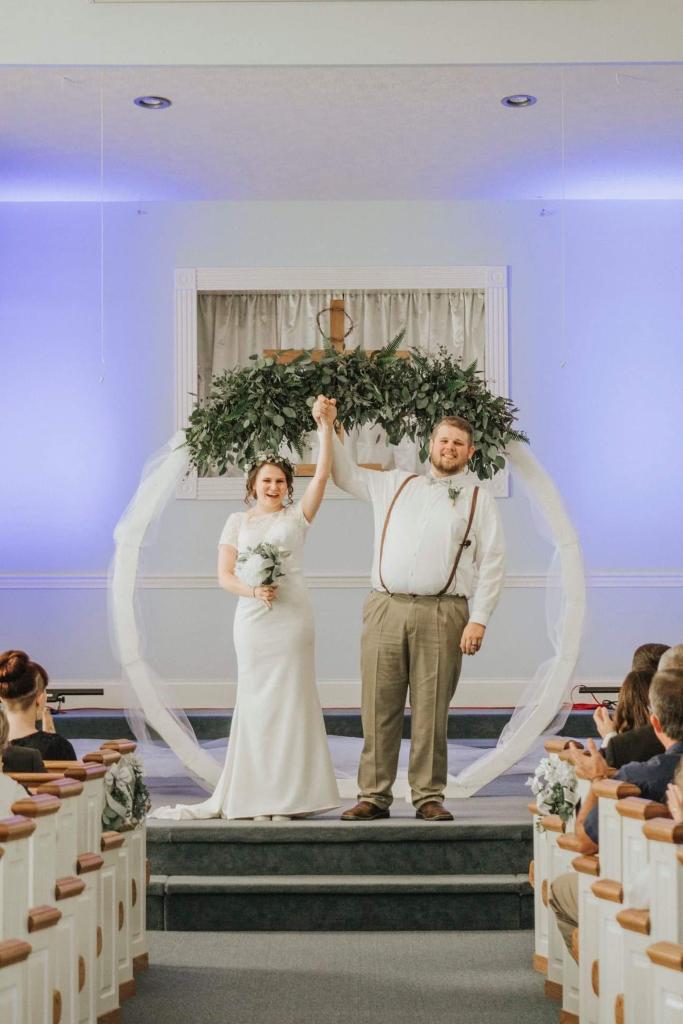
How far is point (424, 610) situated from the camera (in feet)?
18.2

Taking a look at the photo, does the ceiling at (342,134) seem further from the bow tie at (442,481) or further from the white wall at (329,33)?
the bow tie at (442,481)

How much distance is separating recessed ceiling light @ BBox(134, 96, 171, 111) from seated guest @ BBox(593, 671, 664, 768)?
14.3ft

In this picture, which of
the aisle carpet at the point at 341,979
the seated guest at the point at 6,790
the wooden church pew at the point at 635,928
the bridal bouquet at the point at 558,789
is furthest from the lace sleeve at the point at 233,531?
the wooden church pew at the point at 635,928

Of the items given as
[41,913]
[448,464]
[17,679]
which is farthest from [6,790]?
[448,464]

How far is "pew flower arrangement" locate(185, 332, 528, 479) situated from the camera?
232 inches

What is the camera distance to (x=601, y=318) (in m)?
9.12

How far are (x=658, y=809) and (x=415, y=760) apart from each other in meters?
2.53

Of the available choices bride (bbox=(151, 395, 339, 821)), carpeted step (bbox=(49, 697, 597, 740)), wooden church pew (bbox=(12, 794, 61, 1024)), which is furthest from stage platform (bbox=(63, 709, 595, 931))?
carpeted step (bbox=(49, 697, 597, 740))

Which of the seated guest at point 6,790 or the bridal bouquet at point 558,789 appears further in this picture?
the bridal bouquet at point 558,789

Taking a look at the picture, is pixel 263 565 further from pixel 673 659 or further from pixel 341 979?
pixel 673 659

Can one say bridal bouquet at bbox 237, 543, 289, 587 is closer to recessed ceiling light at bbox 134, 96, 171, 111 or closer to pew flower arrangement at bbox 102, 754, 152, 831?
pew flower arrangement at bbox 102, 754, 152, 831

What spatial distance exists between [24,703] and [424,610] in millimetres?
1746

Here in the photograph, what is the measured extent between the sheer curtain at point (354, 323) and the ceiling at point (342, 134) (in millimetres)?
675

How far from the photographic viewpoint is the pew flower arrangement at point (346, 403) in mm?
5891
